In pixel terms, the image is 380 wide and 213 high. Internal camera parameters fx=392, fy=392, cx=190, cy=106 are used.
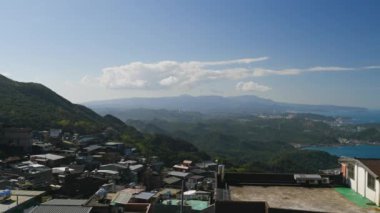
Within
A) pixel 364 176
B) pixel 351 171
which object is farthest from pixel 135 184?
pixel 364 176

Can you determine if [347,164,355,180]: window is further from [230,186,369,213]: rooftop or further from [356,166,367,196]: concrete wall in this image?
[230,186,369,213]: rooftop

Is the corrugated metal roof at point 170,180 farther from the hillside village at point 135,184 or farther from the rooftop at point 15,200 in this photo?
the rooftop at point 15,200

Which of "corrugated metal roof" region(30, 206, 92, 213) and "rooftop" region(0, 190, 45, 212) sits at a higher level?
"corrugated metal roof" region(30, 206, 92, 213)

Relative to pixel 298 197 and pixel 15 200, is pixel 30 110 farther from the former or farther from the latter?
pixel 298 197

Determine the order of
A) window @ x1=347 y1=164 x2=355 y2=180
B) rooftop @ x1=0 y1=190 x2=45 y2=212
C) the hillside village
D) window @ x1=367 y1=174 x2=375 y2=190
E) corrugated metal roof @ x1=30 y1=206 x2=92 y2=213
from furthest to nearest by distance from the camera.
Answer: rooftop @ x1=0 y1=190 x2=45 y2=212
corrugated metal roof @ x1=30 y1=206 x2=92 y2=213
window @ x1=347 y1=164 x2=355 y2=180
the hillside village
window @ x1=367 y1=174 x2=375 y2=190

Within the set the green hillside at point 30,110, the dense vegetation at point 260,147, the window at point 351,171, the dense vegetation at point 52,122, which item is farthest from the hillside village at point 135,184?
the dense vegetation at point 260,147

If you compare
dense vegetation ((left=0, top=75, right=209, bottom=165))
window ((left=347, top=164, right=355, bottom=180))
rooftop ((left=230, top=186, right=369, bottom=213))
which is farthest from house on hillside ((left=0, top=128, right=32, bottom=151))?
window ((left=347, top=164, right=355, bottom=180))

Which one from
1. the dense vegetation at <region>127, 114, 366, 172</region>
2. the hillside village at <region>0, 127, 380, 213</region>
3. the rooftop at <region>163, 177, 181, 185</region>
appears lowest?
the dense vegetation at <region>127, 114, 366, 172</region>

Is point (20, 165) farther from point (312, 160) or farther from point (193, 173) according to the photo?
point (312, 160)

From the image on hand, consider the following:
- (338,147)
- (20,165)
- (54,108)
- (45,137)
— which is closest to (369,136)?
(338,147)
